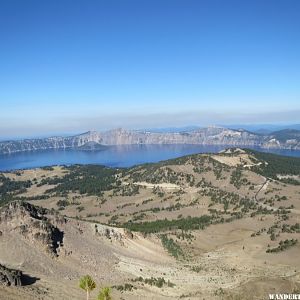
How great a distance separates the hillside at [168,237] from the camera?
144ft

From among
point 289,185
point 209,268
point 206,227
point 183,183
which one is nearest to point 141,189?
point 183,183

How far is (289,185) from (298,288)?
289ft

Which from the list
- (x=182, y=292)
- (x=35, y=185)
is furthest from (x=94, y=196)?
(x=182, y=292)

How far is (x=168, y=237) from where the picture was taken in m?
68.6

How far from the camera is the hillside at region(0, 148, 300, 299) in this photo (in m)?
43.9

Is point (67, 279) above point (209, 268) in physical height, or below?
above

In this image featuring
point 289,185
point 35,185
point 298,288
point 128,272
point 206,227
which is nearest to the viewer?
point 298,288

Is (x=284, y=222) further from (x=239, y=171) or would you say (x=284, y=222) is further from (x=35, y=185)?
(x=35, y=185)

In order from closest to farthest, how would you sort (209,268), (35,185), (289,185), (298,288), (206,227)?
(298,288) < (209,268) < (206,227) < (289,185) < (35,185)

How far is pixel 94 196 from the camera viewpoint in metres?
131

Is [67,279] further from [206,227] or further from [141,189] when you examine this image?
[141,189]

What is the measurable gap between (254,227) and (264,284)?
3794cm

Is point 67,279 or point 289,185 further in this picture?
point 289,185

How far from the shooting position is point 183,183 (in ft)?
422
